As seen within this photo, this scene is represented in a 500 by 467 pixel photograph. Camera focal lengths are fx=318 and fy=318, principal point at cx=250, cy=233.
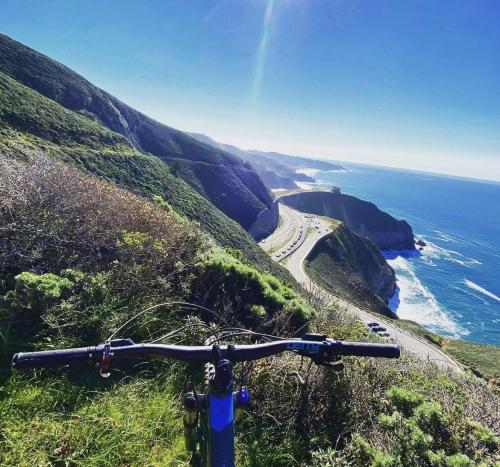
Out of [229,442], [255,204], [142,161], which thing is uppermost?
[229,442]

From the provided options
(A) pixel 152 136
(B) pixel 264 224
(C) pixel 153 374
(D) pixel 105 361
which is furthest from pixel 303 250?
(D) pixel 105 361

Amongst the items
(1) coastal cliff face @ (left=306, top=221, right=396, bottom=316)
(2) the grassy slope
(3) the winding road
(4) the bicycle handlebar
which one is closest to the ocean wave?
(1) coastal cliff face @ (left=306, top=221, right=396, bottom=316)

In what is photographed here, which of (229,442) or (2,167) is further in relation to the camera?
(2,167)

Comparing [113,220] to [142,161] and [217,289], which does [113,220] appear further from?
[142,161]

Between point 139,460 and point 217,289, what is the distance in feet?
14.2

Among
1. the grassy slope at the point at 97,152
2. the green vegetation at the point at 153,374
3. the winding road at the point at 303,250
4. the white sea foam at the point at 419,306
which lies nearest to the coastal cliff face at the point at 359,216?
the winding road at the point at 303,250

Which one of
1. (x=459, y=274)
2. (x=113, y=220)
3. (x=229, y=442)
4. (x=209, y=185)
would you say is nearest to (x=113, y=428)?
(x=229, y=442)

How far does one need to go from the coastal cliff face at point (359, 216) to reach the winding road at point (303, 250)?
84.3 feet

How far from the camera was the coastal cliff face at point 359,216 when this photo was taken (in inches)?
5674

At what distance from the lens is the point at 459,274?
357 feet

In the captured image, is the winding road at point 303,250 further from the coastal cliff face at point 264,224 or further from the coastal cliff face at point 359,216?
the coastal cliff face at point 359,216

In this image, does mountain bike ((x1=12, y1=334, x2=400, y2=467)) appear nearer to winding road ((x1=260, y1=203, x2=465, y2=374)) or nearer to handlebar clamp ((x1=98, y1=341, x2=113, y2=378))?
handlebar clamp ((x1=98, y1=341, x2=113, y2=378))

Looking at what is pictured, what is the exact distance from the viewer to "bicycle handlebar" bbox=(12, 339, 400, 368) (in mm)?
2135

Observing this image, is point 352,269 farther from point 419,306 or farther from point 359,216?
point 359,216
